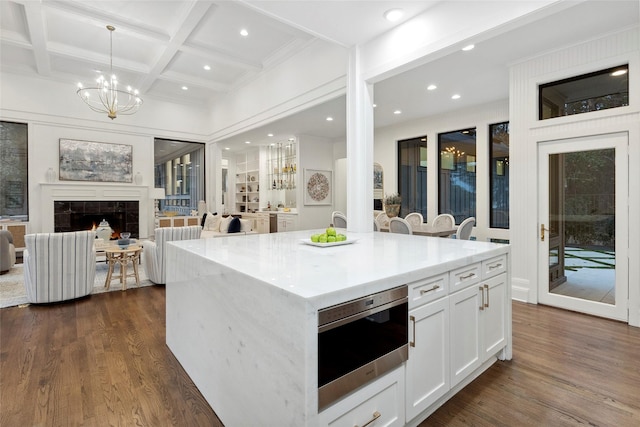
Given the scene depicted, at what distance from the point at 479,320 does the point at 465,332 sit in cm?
20

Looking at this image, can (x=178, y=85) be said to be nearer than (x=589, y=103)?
No

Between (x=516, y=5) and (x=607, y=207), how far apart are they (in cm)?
240

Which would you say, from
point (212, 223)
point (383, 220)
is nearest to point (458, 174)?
point (383, 220)

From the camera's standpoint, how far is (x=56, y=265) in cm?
385

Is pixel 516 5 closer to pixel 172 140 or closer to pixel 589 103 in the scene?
pixel 589 103

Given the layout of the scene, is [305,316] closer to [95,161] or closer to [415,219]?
[415,219]

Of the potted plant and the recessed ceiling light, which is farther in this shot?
the potted plant

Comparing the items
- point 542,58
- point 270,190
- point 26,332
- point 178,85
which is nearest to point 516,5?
point 542,58

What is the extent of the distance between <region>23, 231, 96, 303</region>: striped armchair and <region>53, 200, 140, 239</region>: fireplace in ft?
9.87

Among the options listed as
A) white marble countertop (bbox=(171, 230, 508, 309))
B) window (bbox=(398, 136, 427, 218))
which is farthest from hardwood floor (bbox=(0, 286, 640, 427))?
window (bbox=(398, 136, 427, 218))

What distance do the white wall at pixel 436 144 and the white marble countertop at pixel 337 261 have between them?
12.3 ft

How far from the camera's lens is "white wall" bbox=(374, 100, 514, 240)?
5922 mm

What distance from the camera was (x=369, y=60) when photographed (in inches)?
146

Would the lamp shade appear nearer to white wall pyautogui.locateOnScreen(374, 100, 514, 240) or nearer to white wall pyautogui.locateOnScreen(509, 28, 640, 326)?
white wall pyautogui.locateOnScreen(374, 100, 514, 240)
